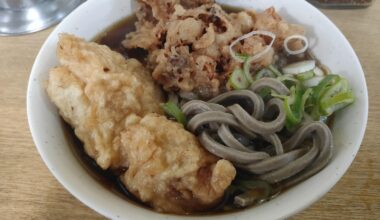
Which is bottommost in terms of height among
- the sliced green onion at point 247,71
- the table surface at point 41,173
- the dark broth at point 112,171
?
the table surface at point 41,173

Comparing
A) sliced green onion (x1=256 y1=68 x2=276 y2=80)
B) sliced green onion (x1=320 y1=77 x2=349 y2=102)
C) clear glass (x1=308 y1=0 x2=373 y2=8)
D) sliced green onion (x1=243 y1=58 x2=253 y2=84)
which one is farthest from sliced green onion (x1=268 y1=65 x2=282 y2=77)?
clear glass (x1=308 y1=0 x2=373 y2=8)

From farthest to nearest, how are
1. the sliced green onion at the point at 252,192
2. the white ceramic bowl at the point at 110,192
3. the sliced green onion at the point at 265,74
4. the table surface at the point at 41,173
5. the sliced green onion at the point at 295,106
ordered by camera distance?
the sliced green onion at the point at 265,74
the table surface at the point at 41,173
the sliced green onion at the point at 295,106
the sliced green onion at the point at 252,192
the white ceramic bowl at the point at 110,192

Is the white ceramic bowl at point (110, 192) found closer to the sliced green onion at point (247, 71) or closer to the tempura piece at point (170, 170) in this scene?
the tempura piece at point (170, 170)

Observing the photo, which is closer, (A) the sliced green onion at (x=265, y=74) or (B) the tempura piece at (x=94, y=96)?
(B) the tempura piece at (x=94, y=96)

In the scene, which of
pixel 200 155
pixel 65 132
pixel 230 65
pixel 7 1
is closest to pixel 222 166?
pixel 200 155

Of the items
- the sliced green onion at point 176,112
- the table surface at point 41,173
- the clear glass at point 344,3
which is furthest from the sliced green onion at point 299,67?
the clear glass at point 344,3
